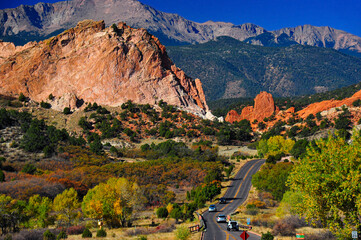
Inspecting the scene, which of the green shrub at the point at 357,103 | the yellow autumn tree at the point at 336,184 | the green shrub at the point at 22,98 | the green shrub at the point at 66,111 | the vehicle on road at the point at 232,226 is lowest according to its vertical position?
the vehicle on road at the point at 232,226

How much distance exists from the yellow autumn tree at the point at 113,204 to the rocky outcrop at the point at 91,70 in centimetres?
7067

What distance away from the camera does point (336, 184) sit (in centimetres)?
1944

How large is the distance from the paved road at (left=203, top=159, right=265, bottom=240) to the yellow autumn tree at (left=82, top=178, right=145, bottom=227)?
902cm

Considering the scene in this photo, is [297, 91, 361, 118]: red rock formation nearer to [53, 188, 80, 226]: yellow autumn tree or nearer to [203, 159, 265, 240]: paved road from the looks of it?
[203, 159, 265, 240]: paved road

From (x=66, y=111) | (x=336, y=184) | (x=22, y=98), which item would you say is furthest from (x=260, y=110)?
(x=336, y=184)

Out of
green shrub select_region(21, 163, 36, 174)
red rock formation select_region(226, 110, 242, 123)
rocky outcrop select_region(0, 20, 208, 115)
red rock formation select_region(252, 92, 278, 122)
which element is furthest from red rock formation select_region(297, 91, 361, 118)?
green shrub select_region(21, 163, 36, 174)

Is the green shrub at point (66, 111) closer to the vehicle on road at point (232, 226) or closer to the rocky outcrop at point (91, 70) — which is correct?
the rocky outcrop at point (91, 70)

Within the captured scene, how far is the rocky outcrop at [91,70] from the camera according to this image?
10675cm

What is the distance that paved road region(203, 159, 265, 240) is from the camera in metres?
29.6

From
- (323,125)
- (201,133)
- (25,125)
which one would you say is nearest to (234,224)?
(25,125)

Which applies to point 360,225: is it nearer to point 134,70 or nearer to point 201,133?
point 201,133

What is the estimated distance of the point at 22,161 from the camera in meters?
62.2

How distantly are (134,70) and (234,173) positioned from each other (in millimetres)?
53839

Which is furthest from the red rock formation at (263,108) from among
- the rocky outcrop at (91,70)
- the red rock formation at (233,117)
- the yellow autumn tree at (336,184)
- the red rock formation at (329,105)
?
the yellow autumn tree at (336,184)
